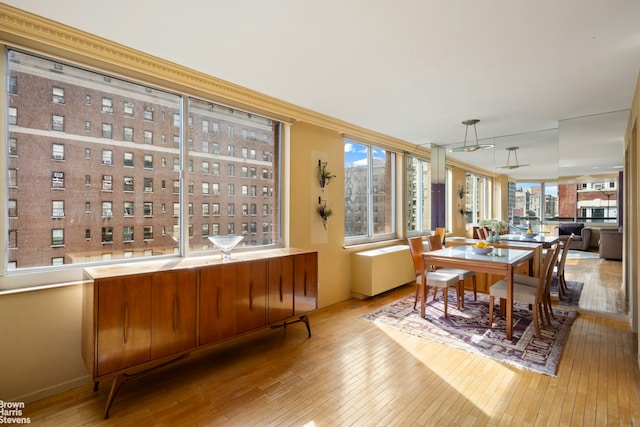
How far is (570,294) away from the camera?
14.8 ft

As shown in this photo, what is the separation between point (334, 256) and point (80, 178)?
9.93 feet

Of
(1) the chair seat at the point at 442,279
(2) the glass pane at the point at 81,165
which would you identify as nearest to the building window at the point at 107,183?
(2) the glass pane at the point at 81,165

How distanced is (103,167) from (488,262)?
3.72 m

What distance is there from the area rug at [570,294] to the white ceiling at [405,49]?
223 centimetres

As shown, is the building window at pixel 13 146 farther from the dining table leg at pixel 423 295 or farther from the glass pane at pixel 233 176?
the dining table leg at pixel 423 295

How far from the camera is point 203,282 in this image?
2512 mm

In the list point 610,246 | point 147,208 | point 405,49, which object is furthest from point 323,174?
point 610,246

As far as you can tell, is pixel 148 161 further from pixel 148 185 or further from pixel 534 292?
pixel 534 292

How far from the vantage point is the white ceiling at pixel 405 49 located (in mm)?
1941

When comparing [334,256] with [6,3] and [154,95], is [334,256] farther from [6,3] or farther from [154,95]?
[6,3]

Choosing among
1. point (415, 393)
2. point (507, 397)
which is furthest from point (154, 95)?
point (507, 397)

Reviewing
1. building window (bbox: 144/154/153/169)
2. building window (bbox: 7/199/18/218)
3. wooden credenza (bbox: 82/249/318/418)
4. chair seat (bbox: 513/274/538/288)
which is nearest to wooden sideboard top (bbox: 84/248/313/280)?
wooden credenza (bbox: 82/249/318/418)

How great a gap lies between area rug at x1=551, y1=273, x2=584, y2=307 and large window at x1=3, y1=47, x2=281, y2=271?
14.4 feet

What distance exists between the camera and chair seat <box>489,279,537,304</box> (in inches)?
125
